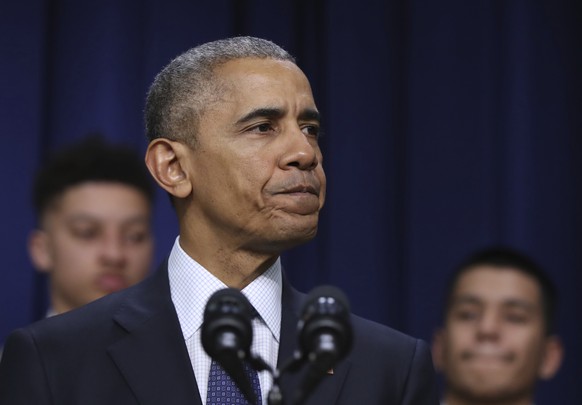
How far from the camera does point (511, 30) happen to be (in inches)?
130

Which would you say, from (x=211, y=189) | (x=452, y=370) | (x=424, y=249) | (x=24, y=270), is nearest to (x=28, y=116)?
(x=24, y=270)

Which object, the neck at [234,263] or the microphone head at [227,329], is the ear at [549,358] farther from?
the microphone head at [227,329]

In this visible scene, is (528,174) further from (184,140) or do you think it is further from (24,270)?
(184,140)

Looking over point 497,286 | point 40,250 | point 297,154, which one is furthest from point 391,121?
point 297,154

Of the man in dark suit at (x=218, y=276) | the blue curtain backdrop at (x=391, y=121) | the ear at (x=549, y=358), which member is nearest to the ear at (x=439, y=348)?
the ear at (x=549, y=358)

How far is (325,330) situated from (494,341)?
1404mm

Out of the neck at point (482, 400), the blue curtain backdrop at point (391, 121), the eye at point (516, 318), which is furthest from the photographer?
the blue curtain backdrop at point (391, 121)

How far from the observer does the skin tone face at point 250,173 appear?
1779 millimetres

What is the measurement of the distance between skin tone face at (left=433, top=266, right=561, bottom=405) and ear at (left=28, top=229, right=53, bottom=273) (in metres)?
0.88

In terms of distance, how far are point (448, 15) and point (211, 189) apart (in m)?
1.67

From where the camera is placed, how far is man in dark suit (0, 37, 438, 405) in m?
1.74

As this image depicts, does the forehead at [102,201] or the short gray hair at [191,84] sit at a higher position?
the short gray hair at [191,84]

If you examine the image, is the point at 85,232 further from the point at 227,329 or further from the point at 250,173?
the point at 227,329

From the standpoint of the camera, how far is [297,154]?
1.78 metres
